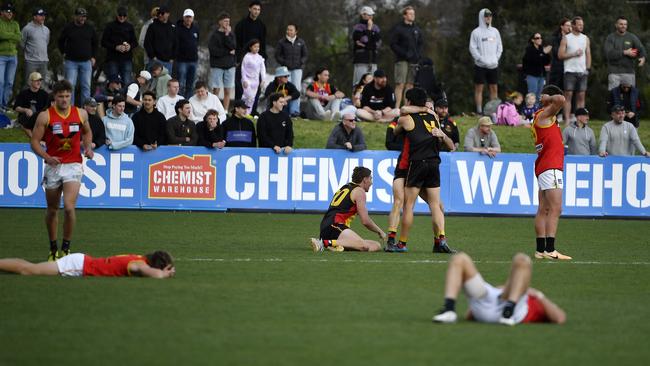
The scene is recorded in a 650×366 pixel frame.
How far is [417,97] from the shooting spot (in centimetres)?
1669

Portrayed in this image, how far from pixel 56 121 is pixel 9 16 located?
12235 mm

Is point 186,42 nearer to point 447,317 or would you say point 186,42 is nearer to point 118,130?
point 118,130

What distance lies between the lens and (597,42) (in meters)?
48.2

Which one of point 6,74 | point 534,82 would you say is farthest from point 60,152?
point 534,82

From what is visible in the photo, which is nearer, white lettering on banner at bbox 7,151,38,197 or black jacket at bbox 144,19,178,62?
white lettering on banner at bbox 7,151,38,197

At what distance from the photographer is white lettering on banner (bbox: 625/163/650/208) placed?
24.5 m

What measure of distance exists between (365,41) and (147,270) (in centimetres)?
1575

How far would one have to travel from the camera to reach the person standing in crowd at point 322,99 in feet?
92.2

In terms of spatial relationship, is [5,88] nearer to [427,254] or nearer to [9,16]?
[9,16]

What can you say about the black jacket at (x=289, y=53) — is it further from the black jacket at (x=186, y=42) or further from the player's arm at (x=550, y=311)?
the player's arm at (x=550, y=311)

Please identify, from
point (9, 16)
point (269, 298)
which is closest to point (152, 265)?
point (269, 298)

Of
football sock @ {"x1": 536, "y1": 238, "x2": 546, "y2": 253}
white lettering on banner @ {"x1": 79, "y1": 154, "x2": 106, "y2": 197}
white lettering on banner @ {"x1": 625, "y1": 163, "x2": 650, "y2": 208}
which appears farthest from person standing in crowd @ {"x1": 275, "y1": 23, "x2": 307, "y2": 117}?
football sock @ {"x1": 536, "y1": 238, "x2": 546, "y2": 253}

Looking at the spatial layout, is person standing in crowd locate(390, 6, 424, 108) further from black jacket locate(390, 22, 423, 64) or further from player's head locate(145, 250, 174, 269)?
player's head locate(145, 250, 174, 269)

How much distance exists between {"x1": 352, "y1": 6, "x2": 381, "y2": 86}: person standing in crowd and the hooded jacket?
6626 millimetres
